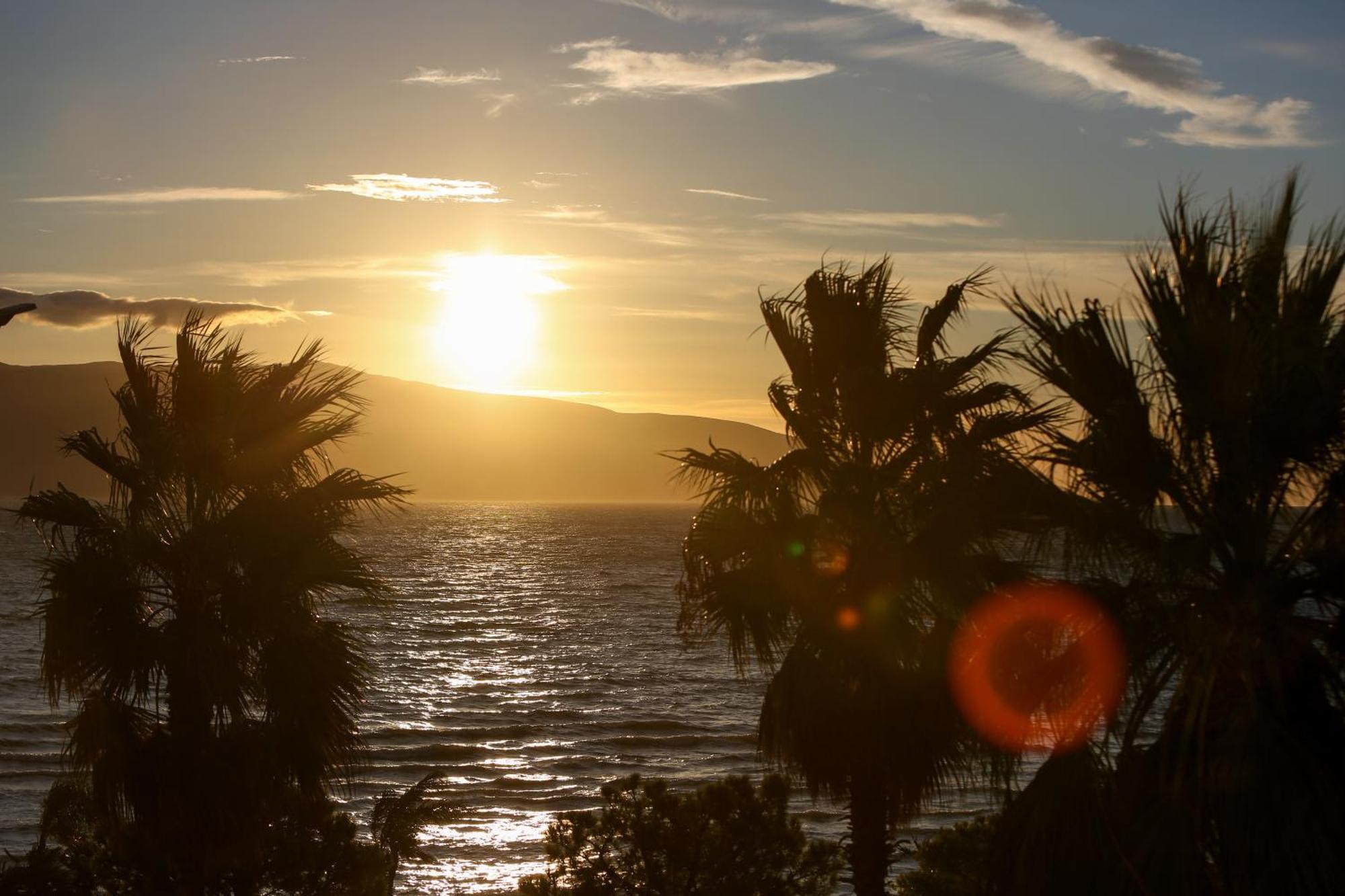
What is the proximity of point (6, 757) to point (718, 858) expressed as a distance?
91.6 feet

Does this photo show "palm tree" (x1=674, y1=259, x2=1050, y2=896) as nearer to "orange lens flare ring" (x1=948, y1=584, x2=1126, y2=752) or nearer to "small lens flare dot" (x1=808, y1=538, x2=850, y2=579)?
"small lens flare dot" (x1=808, y1=538, x2=850, y2=579)

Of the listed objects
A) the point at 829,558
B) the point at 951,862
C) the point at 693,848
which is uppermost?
the point at 829,558

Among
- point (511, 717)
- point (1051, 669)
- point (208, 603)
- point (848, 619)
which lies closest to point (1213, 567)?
point (1051, 669)

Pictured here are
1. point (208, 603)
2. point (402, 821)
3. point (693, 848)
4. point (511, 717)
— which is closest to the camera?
point (208, 603)

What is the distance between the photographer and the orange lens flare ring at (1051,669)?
669cm

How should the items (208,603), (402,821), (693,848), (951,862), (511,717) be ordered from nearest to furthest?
(208,603) < (693,848) < (951,862) < (402,821) < (511,717)

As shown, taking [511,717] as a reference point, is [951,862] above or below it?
above

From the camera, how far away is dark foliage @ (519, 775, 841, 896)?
11109 millimetres

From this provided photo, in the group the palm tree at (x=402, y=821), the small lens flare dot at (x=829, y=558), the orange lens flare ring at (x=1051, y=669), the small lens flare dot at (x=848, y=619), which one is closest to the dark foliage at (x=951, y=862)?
the small lens flare dot at (x=848, y=619)

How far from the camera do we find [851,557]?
1035 centimetres

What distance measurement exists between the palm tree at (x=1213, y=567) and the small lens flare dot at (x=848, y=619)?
3376 mm

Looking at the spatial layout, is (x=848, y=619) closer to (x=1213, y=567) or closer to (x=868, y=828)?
(x=868, y=828)

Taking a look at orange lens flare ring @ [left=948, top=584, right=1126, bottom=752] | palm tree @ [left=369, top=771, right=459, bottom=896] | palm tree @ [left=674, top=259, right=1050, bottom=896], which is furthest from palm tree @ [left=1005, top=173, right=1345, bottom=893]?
palm tree @ [left=369, top=771, right=459, bottom=896]

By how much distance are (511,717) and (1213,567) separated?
38128 millimetres
